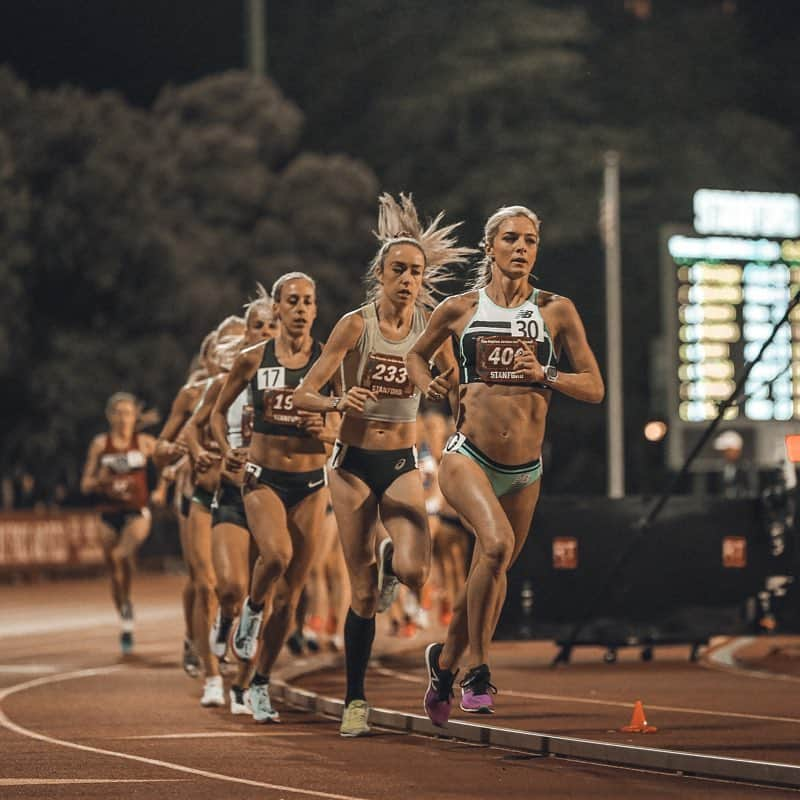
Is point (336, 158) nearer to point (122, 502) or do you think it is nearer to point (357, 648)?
point (122, 502)

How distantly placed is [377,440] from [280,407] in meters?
1.38

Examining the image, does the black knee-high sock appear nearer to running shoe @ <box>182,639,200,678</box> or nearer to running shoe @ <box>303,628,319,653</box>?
running shoe @ <box>182,639,200,678</box>

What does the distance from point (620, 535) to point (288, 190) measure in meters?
36.0

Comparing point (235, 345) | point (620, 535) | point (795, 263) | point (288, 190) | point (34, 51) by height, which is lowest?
point (620, 535)

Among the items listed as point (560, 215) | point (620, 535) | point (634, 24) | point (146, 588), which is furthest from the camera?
point (634, 24)

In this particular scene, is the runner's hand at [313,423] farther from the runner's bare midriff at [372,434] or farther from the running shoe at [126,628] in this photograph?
the running shoe at [126,628]

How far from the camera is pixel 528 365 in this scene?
10.9m

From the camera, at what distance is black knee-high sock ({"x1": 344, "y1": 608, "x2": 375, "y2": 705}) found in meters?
12.3

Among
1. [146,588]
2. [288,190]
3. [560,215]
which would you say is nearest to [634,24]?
[560,215]

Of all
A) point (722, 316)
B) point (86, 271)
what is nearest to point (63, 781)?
point (722, 316)

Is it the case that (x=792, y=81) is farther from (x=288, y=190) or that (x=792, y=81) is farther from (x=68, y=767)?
(x=68, y=767)

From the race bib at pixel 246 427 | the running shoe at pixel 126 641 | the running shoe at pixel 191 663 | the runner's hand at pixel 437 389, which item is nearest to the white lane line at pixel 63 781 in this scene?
the runner's hand at pixel 437 389

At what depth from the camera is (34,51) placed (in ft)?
181

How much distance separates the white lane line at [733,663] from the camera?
16234 mm
